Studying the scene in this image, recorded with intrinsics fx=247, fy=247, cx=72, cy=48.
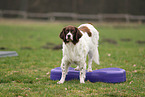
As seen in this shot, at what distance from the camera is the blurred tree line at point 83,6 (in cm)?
3422

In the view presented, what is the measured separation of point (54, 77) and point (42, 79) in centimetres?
31

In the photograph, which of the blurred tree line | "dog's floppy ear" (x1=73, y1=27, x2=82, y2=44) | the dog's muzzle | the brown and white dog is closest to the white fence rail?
the blurred tree line

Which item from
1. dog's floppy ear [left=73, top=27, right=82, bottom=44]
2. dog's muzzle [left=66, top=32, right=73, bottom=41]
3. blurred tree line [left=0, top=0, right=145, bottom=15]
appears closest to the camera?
dog's muzzle [left=66, top=32, right=73, bottom=41]

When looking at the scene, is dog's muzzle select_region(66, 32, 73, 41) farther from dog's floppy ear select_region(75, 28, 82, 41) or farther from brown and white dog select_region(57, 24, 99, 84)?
dog's floppy ear select_region(75, 28, 82, 41)

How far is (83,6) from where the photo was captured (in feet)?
114

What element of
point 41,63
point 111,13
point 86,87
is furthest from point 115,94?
point 111,13

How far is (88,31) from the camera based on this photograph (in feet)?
21.6

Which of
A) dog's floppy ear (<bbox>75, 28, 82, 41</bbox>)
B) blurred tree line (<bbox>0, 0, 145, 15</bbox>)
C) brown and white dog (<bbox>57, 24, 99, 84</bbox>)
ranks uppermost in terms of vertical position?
blurred tree line (<bbox>0, 0, 145, 15</bbox>)

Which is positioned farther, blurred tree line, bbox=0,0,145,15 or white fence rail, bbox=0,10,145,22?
blurred tree line, bbox=0,0,145,15

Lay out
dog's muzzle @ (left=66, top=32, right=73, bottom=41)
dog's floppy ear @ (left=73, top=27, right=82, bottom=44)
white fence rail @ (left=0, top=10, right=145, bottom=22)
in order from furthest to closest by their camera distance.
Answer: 1. white fence rail @ (left=0, top=10, right=145, bottom=22)
2. dog's floppy ear @ (left=73, top=27, right=82, bottom=44)
3. dog's muzzle @ (left=66, top=32, right=73, bottom=41)

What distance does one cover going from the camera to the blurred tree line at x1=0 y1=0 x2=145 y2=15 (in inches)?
1347

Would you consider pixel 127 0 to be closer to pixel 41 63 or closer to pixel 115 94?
pixel 41 63

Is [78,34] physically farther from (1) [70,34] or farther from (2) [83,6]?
(2) [83,6]

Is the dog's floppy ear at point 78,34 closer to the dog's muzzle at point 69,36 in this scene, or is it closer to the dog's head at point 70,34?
the dog's head at point 70,34
